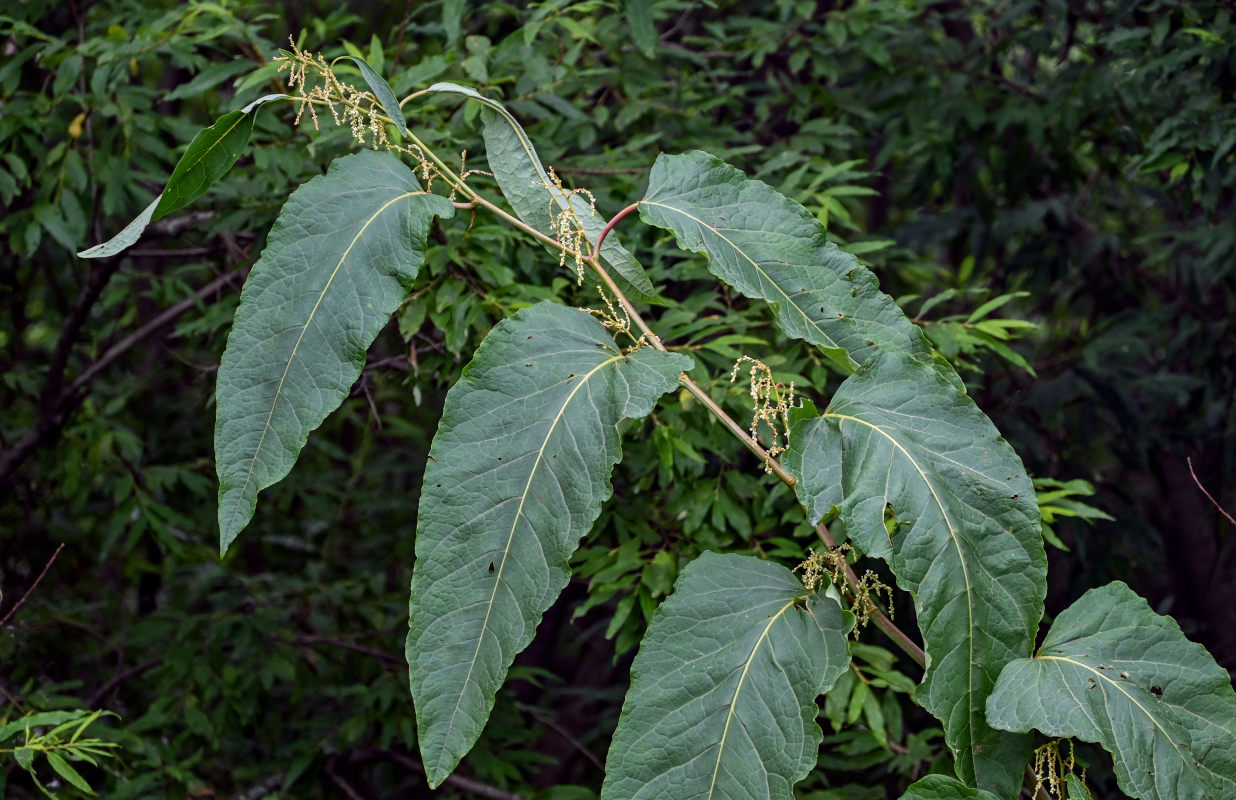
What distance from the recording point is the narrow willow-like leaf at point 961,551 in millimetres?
948

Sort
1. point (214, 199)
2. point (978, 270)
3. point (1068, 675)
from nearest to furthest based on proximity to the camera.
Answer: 1. point (1068, 675)
2. point (214, 199)
3. point (978, 270)

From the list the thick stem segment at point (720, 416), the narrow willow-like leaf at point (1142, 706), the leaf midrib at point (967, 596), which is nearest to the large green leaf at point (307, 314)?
the thick stem segment at point (720, 416)

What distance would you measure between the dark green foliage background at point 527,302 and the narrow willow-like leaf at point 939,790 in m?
0.79

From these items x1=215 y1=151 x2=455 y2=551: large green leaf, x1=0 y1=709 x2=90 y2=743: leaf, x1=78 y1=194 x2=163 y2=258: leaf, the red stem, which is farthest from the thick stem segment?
x1=0 y1=709 x2=90 y2=743: leaf

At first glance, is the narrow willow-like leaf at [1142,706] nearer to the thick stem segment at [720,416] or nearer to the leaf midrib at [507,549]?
the thick stem segment at [720,416]

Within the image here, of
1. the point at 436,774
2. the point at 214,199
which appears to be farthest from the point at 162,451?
the point at 436,774

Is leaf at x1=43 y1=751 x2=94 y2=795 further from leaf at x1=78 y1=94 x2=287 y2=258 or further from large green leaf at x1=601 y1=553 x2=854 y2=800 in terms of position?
large green leaf at x1=601 y1=553 x2=854 y2=800

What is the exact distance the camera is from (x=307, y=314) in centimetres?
103

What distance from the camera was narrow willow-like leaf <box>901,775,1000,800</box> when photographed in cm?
96

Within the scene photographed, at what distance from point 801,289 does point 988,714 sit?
1.45 feet

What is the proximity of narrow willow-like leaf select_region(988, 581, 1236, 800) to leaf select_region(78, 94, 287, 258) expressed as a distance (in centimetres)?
90

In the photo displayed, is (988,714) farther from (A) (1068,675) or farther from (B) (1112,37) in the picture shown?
(B) (1112,37)

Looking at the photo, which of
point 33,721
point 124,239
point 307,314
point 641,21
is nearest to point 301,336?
point 307,314

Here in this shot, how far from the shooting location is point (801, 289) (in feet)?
3.59
